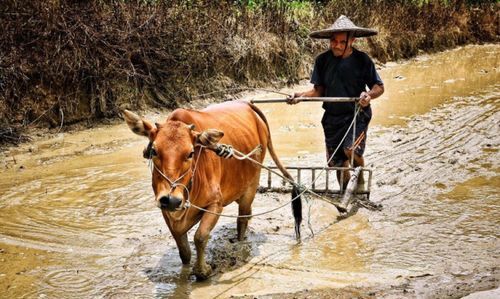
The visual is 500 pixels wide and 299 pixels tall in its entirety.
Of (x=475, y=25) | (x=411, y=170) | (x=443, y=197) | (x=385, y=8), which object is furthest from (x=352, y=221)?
(x=475, y=25)

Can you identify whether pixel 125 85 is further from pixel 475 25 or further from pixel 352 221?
pixel 475 25

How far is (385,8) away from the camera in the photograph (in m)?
19.0

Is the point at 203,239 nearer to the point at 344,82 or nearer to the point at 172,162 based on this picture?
the point at 172,162

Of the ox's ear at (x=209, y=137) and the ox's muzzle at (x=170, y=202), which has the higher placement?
the ox's ear at (x=209, y=137)

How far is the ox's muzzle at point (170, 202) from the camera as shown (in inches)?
149

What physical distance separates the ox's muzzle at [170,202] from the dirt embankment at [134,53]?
5.27 m

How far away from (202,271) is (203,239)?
10.5 inches

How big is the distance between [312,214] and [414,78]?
1108cm

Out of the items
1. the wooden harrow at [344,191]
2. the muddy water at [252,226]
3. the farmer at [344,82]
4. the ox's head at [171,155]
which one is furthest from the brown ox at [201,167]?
the farmer at [344,82]

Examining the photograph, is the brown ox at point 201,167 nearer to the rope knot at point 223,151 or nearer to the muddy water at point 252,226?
the rope knot at point 223,151

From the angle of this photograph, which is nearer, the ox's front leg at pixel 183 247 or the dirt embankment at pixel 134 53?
the ox's front leg at pixel 183 247

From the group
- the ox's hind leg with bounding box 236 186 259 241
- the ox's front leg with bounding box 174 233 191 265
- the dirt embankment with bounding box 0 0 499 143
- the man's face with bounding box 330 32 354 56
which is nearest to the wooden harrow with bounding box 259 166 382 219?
the ox's hind leg with bounding box 236 186 259 241

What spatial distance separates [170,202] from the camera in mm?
3785

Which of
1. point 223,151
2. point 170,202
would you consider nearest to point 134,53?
point 223,151
